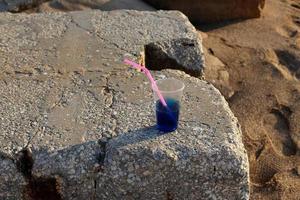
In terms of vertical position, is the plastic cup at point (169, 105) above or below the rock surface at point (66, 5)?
above

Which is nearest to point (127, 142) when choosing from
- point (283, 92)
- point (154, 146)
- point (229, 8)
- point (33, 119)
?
point (154, 146)

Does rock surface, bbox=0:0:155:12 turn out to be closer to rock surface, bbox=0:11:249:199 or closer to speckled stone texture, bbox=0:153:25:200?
rock surface, bbox=0:11:249:199

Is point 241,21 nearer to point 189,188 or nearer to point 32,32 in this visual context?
point 32,32

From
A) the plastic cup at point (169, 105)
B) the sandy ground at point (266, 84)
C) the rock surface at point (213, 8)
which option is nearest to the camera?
the plastic cup at point (169, 105)

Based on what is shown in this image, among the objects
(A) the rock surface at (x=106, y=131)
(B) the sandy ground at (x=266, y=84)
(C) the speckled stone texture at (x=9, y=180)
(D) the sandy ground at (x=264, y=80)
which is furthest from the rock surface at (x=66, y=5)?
(C) the speckled stone texture at (x=9, y=180)

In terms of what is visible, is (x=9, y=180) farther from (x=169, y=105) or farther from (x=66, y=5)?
(x=66, y=5)

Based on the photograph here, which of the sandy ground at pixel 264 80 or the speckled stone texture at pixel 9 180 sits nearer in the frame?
the speckled stone texture at pixel 9 180

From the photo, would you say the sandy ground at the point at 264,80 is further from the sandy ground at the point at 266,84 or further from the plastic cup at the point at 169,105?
the plastic cup at the point at 169,105
